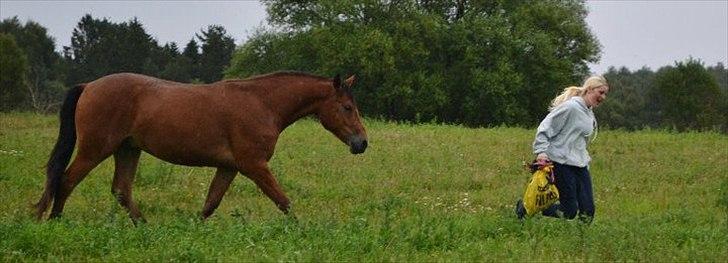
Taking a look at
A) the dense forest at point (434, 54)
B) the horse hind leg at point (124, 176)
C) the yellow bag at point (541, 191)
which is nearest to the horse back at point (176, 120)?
the horse hind leg at point (124, 176)

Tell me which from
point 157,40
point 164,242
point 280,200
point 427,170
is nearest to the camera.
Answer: point 164,242

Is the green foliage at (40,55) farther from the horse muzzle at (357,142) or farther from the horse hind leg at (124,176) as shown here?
the horse muzzle at (357,142)

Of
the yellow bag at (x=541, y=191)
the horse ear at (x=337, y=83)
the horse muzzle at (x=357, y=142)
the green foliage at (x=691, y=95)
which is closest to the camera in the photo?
the yellow bag at (x=541, y=191)

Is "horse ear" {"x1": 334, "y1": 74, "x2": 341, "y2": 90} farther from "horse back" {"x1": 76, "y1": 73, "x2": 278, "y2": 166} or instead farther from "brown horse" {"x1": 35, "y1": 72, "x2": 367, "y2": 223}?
"horse back" {"x1": 76, "y1": 73, "x2": 278, "y2": 166}

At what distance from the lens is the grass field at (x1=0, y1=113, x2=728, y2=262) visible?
6715 mm

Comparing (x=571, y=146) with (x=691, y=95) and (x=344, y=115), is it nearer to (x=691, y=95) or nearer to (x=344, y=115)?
(x=344, y=115)

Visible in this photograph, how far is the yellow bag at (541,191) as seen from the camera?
28.5ft

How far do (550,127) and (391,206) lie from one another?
7.60 feet

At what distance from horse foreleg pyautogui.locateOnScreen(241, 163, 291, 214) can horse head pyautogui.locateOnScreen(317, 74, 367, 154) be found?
1.14 metres

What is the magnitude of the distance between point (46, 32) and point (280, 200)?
8487cm

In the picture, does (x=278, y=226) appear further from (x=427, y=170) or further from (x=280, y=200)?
(x=427, y=170)

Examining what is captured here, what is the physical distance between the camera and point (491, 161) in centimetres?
1720

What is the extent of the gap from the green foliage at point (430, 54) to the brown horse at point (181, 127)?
1410 inches

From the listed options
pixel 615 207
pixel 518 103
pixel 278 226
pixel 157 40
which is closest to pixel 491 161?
pixel 615 207
